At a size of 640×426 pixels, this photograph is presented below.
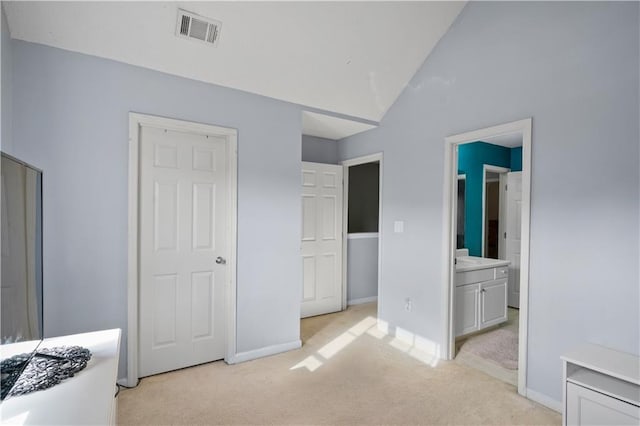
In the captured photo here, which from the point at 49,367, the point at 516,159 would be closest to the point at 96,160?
the point at 49,367

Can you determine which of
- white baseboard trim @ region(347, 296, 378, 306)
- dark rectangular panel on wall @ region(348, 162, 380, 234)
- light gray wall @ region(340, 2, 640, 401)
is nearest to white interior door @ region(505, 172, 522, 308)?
white baseboard trim @ region(347, 296, 378, 306)

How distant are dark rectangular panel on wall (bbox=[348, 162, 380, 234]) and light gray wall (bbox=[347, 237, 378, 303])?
0.80 m

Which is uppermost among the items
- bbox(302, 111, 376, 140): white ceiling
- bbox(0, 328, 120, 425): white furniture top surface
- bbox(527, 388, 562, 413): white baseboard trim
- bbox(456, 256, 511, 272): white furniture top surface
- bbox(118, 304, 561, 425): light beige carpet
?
bbox(302, 111, 376, 140): white ceiling

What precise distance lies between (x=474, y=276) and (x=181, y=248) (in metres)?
2.92

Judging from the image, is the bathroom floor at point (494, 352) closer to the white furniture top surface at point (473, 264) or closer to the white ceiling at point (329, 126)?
the white furniture top surface at point (473, 264)

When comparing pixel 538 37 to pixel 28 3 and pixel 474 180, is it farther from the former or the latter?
pixel 28 3

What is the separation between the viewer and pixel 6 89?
6.69 feet

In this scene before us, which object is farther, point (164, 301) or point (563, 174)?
point (164, 301)

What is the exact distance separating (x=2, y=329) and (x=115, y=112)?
1.91m

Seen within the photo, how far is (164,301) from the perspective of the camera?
9.09ft

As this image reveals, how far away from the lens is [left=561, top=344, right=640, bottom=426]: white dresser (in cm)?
173

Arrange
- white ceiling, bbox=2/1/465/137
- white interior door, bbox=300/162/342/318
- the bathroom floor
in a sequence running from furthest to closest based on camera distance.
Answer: white interior door, bbox=300/162/342/318 → the bathroom floor → white ceiling, bbox=2/1/465/137

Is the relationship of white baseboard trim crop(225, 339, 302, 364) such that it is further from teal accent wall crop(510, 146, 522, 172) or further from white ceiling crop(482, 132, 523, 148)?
teal accent wall crop(510, 146, 522, 172)

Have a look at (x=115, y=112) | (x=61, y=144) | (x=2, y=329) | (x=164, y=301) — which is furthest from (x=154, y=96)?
(x=2, y=329)
